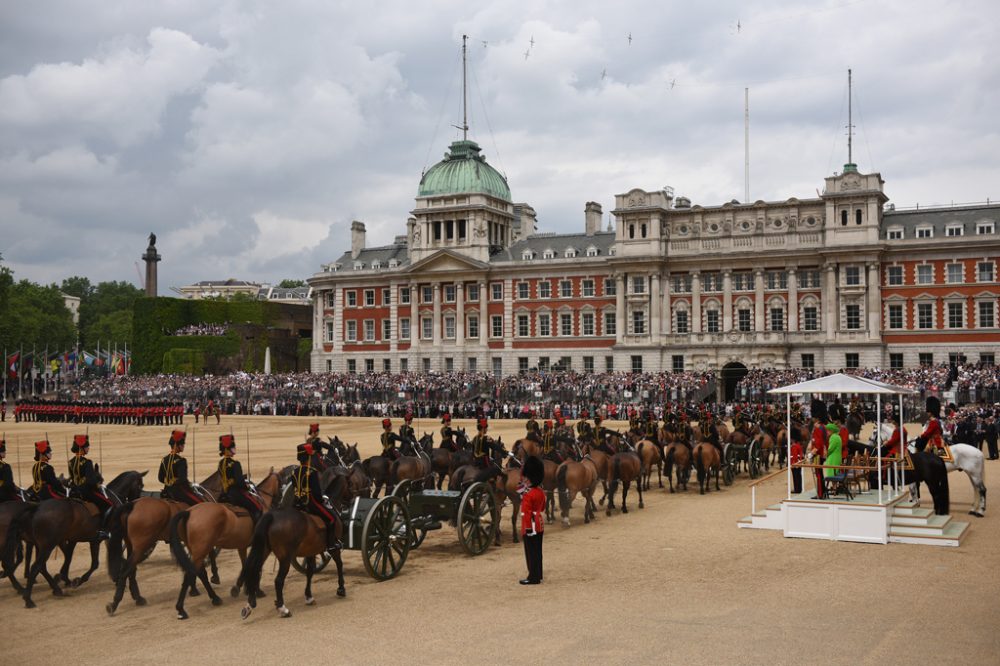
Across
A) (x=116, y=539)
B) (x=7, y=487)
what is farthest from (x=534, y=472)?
(x=7, y=487)

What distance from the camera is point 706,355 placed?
65.2 meters

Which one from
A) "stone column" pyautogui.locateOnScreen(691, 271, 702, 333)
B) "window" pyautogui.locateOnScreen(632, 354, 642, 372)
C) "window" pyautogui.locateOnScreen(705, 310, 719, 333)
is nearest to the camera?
"window" pyautogui.locateOnScreen(705, 310, 719, 333)

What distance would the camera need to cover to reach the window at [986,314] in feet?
197

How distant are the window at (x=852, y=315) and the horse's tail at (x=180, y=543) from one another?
57.5m

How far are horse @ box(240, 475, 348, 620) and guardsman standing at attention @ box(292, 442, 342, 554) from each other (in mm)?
61

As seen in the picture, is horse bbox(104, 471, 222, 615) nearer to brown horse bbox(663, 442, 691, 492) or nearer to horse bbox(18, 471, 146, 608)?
horse bbox(18, 471, 146, 608)

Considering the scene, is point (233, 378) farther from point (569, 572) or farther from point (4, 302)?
point (569, 572)

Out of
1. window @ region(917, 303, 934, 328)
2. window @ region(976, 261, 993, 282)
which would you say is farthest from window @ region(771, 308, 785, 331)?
window @ region(976, 261, 993, 282)

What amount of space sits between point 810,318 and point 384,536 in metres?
→ 55.6

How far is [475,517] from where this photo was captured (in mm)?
15562

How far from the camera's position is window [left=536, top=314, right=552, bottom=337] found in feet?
240

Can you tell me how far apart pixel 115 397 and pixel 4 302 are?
1626cm

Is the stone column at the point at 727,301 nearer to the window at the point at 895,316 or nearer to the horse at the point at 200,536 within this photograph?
the window at the point at 895,316

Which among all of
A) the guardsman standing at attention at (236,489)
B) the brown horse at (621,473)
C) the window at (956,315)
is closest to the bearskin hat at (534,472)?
the guardsman standing at attention at (236,489)
